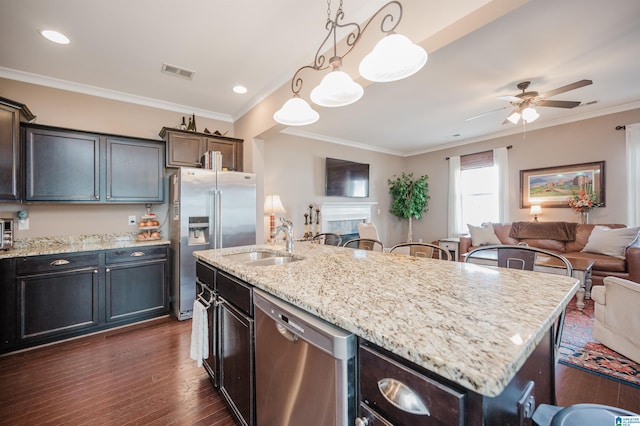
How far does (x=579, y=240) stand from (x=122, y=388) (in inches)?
241

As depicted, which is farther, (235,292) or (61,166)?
(61,166)

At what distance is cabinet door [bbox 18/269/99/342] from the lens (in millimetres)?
2506

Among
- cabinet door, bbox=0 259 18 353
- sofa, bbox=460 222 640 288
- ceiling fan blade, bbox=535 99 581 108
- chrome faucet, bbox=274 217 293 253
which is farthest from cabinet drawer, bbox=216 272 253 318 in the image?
sofa, bbox=460 222 640 288

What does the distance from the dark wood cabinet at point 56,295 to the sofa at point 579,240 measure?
5.59 metres

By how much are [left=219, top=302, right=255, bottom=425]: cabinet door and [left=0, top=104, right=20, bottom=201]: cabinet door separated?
2579 millimetres

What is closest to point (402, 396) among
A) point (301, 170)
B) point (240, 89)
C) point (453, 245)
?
point (240, 89)

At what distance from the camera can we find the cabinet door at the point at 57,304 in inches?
98.7

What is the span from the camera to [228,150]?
3893 mm

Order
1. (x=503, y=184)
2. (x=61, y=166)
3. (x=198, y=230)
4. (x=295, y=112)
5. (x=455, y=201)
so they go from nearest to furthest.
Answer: (x=295, y=112)
(x=61, y=166)
(x=198, y=230)
(x=503, y=184)
(x=455, y=201)

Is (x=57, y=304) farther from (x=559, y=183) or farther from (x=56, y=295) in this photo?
(x=559, y=183)

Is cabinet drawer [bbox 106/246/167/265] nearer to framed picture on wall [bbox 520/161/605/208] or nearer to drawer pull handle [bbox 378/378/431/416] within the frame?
drawer pull handle [bbox 378/378/431/416]

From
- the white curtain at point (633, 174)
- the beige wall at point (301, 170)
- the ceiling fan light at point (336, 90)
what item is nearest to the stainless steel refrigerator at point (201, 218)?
the beige wall at point (301, 170)

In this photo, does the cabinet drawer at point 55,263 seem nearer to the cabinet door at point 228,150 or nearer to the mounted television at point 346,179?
the cabinet door at point 228,150

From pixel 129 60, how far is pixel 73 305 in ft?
8.21
